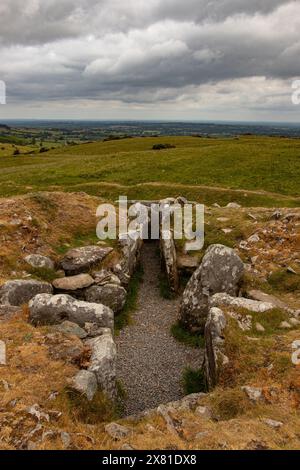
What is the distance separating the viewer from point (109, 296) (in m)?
23.8

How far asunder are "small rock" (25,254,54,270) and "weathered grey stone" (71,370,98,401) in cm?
1159

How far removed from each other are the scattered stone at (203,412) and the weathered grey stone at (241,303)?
6.85m

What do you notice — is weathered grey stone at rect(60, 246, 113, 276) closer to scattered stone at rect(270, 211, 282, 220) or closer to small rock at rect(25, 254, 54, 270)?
small rock at rect(25, 254, 54, 270)

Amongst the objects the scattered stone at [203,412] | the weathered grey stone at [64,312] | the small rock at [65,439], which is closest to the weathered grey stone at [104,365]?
the weathered grey stone at [64,312]

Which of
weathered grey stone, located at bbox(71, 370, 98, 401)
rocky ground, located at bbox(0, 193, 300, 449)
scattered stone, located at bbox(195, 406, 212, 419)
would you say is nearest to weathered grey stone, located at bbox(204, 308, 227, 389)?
rocky ground, located at bbox(0, 193, 300, 449)

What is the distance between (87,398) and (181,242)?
1784 centimetres

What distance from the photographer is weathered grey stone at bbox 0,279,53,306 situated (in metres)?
21.1

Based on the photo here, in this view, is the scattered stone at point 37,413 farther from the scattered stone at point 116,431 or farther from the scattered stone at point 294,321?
the scattered stone at point 294,321

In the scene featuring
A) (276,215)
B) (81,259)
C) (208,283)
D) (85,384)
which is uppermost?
(276,215)

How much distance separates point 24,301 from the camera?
21531 mm

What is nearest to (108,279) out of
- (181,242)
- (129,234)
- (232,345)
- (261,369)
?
(129,234)

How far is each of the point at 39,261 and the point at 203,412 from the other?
15583 mm

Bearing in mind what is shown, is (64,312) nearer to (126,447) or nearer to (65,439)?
(65,439)

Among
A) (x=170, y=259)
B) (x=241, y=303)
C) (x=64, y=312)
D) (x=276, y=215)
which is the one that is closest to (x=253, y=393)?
(x=241, y=303)
